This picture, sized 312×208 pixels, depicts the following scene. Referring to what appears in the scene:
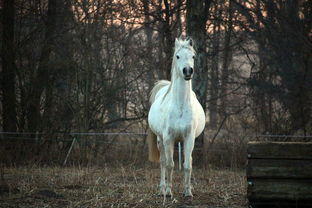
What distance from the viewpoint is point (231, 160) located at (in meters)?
11.3

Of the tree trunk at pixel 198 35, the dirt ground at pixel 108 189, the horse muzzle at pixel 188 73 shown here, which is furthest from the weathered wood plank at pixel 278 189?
the tree trunk at pixel 198 35

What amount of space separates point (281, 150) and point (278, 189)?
47 centimetres

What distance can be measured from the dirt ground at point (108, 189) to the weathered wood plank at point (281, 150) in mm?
984

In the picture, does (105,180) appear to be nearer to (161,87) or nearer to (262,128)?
(161,87)

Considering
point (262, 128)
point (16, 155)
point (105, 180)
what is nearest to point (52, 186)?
A: point (105, 180)

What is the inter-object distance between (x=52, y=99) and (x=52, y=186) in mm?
5405

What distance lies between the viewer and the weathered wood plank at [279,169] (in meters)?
5.49

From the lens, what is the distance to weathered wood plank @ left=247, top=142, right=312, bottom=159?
5535mm

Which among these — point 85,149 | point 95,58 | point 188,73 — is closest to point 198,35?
point 95,58

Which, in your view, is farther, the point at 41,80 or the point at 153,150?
the point at 41,80

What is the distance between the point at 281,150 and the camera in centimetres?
558

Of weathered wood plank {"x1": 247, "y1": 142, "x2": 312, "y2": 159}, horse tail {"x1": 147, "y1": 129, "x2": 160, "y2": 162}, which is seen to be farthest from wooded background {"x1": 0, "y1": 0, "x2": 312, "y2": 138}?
weathered wood plank {"x1": 247, "y1": 142, "x2": 312, "y2": 159}

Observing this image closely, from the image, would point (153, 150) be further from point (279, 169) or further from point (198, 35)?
point (198, 35)

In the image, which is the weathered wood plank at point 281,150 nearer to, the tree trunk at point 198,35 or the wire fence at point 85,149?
the wire fence at point 85,149
